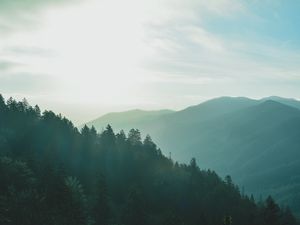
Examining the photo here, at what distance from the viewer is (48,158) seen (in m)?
119

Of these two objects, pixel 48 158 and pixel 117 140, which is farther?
pixel 117 140

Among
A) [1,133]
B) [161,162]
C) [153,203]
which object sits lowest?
[153,203]

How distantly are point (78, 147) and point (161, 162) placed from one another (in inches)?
1305

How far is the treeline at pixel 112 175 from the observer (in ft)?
344

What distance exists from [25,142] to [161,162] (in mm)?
51538

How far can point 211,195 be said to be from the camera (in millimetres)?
150750

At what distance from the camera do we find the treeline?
10481cm

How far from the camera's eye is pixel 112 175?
144 metres

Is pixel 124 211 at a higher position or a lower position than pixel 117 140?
lower

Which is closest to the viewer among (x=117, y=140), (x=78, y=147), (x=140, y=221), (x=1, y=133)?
(x=140, y=221)

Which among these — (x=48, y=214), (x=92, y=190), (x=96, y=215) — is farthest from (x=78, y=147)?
(x=48, y=214)

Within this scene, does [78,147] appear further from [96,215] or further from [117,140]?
[96,215]

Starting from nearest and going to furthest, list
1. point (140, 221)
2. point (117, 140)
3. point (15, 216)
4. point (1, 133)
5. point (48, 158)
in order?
point (15, 216)
point (140, 221)
point (48, 158)
point (1, 133)
point (117, 140)

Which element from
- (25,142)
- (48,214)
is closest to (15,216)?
(48,214)
